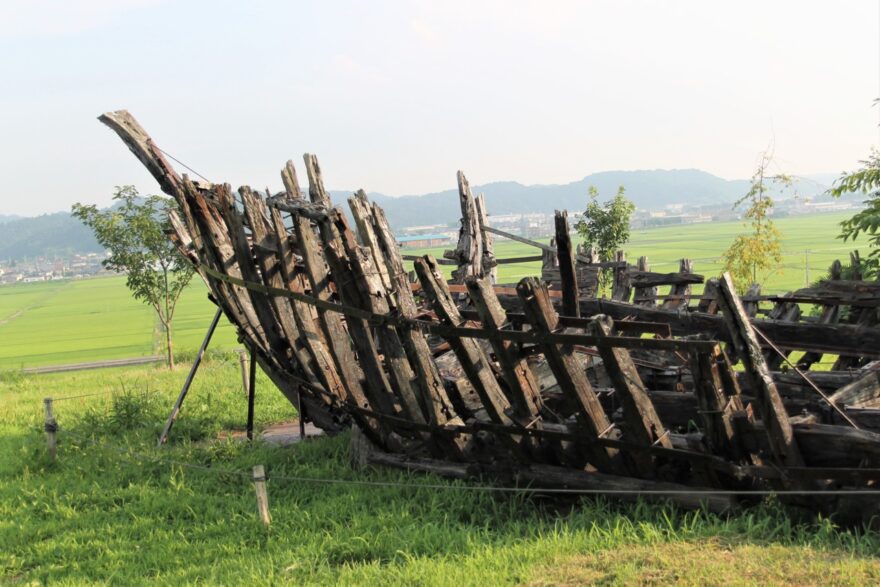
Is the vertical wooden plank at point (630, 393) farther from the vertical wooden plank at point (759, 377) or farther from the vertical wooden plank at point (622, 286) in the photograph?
the vertical wooden plank at point (622, 286)

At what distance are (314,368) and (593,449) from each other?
360 centimetres

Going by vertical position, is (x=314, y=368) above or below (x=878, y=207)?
below

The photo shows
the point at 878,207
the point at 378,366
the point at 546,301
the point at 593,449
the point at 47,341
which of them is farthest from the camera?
the point at 47,341

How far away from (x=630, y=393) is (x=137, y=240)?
18.1 metres

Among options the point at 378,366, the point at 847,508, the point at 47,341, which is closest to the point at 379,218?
the point at 378,366

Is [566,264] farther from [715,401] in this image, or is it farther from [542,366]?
[715,401]

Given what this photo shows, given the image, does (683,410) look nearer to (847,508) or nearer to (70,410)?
(847,508)

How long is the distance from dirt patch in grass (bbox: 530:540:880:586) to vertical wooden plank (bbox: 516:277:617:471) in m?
0.92

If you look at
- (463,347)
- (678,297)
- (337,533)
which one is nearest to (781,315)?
(678,297)

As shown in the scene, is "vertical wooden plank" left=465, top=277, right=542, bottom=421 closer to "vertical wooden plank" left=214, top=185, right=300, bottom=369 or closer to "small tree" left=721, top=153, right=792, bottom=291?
"vertical wooden plank" left=214, top=185, right=300, bottom=369

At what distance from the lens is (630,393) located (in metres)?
5.16

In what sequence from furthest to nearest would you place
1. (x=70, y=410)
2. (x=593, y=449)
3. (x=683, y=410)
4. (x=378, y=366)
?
(x=70, y=410) < (x=378, y=366) < (x=683, y=410) < (x=593, y=449)

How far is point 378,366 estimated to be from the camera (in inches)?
276

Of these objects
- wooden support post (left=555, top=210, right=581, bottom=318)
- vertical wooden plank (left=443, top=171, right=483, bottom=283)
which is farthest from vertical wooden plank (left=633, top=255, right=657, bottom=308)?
wooden support post (left=555, top=210, right=581, bottom=318)
